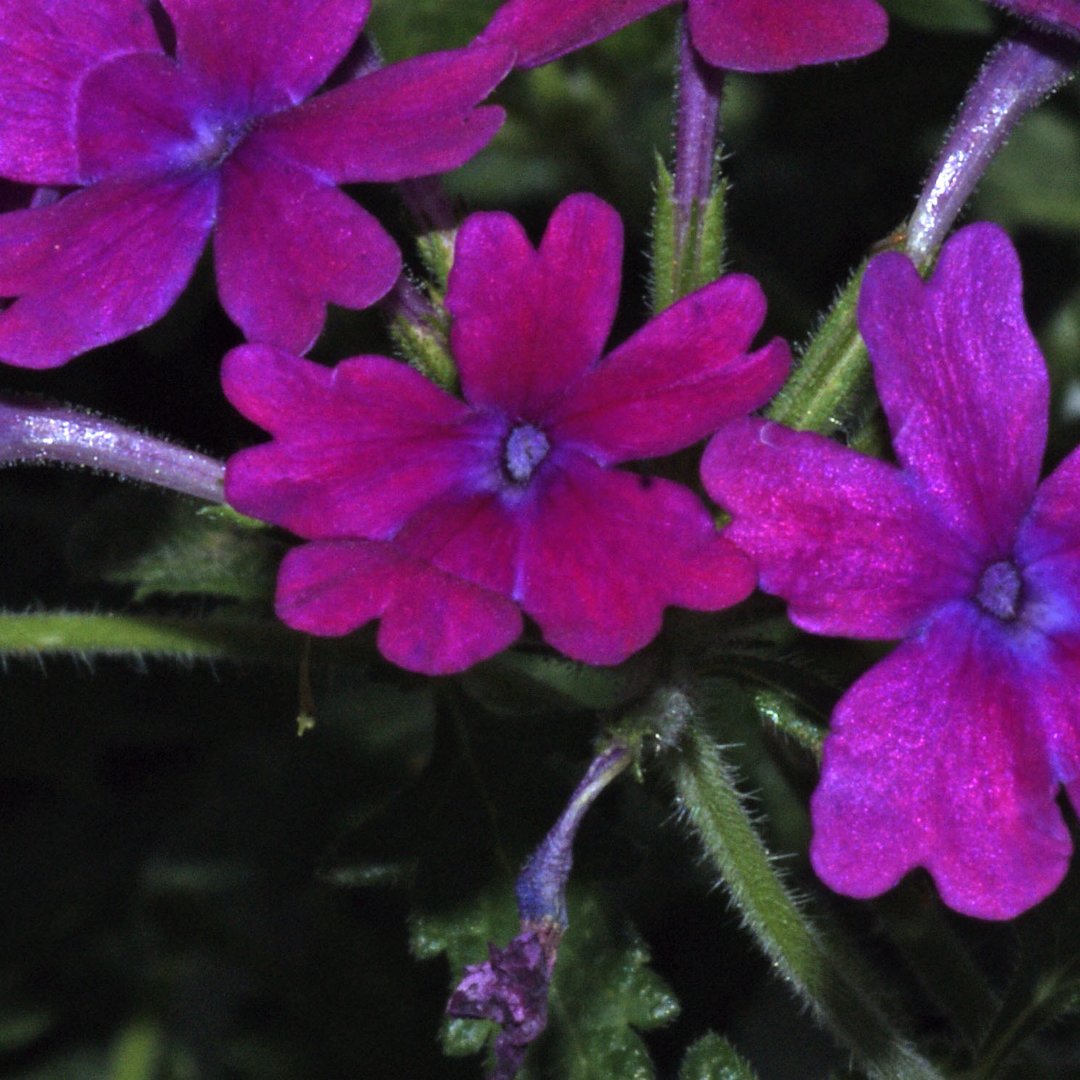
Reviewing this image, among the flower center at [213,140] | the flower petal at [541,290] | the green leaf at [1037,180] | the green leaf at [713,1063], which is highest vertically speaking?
the flower petal at [541,290]

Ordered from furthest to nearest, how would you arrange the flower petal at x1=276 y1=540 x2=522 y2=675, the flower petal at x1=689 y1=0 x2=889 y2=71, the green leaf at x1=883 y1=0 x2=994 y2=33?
the green leaf at x1=883 y1=0 x2=994 y2=33, the flower petal at x1=689 y1=0 x2=889 y2=71, the flower petal at x1=276 y1=540 x2=522 y2=675

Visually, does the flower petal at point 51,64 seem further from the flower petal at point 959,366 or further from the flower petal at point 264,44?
the flower petal at point 959,366

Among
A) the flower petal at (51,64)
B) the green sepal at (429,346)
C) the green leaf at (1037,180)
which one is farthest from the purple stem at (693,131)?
the green leaf at (1037,180)

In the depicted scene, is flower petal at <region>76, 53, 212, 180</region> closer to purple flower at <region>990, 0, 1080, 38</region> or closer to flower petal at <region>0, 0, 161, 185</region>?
flower petal at <region>0, 0, 161, 185</region>

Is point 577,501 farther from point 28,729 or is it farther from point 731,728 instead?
point 28,729

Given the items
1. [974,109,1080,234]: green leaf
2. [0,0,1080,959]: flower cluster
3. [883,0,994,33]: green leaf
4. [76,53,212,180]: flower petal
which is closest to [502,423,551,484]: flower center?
[0,0,1080,959]: flower cluster

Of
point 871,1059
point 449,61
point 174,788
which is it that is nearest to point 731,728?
point 871,1059

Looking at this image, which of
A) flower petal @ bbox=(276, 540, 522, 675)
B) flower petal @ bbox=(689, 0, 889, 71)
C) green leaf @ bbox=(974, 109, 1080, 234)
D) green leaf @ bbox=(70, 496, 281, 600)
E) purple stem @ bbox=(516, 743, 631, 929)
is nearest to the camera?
flower petal @ bbox=(276, 540, 522, 675)
